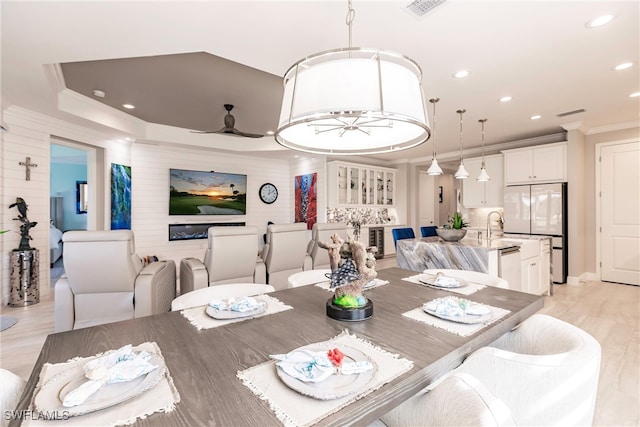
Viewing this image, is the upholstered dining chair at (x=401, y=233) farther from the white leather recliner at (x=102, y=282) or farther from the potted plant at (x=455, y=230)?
the white leather recliner at (x=102, y=282)

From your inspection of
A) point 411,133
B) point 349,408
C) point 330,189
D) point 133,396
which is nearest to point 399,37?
point 411,133

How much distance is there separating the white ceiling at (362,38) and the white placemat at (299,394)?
2.01 meters

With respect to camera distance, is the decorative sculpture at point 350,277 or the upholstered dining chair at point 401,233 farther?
the upholstered dining chair at point 401,233

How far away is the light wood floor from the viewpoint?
1.95 meters

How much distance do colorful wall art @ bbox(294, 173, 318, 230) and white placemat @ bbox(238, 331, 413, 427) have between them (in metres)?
6.12

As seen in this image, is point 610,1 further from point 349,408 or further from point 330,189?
point 330,189

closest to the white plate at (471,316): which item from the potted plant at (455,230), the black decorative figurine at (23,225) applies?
the potted plant at (455,230)

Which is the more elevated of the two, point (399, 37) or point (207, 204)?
point (399, 37)

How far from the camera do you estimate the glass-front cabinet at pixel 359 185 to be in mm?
6840

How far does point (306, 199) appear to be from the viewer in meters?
7.38

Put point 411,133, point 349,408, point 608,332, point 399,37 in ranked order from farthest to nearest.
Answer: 1. point 608,332
2. point 399,37
3. point 411,133
4. point 349,408

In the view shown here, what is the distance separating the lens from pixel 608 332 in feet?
9.84

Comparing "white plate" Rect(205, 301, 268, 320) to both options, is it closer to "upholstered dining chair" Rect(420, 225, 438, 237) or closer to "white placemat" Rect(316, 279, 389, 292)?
"white placemat" Rect(316, 279, 389, 292)

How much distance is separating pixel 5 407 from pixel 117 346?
0.29m
